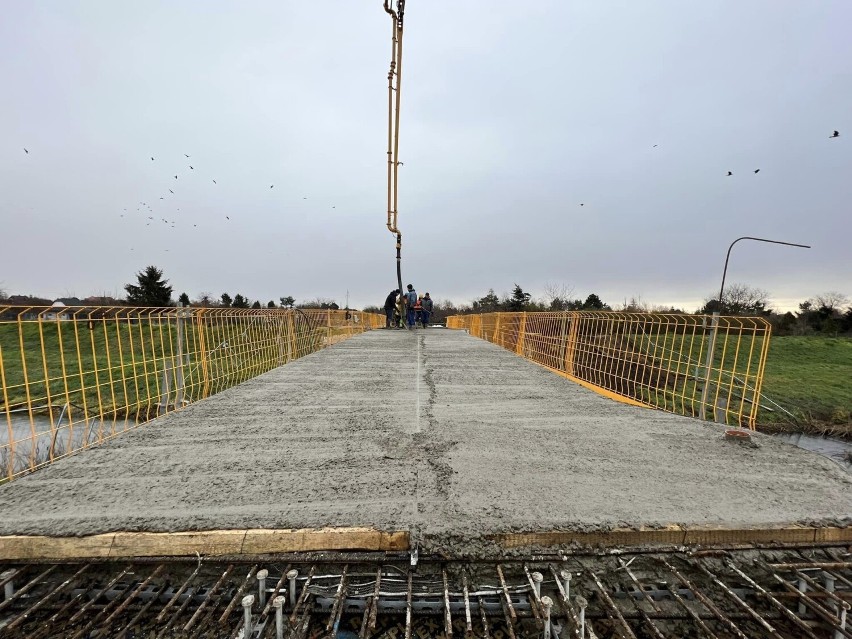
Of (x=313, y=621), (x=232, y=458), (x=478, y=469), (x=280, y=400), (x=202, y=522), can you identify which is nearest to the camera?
(x=313, y=621)

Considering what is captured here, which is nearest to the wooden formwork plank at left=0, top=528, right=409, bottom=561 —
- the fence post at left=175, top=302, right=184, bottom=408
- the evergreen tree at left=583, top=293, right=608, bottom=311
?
the fence post at left=175, top=302, right=184, bottom=408

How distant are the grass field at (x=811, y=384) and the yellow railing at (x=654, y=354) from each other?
1222cm

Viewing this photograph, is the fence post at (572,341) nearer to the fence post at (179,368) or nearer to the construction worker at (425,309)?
the fence post at (179,368)

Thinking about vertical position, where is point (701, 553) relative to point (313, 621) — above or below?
above

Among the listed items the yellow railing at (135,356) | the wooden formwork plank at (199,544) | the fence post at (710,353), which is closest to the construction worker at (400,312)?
the yellow railing at (135,356)

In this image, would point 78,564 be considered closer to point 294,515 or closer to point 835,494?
point 294,515

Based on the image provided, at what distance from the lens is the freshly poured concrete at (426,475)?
6.87 ft

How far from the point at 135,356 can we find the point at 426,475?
20.3ft

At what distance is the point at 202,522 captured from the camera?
2.05 metres

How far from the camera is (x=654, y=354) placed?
15.9ft

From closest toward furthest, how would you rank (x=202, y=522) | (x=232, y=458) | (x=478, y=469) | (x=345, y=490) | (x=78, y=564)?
(x=78, y=564) → (x=202, y=522) → (x=345, y=490) → (x=478, y=469) → (x=232, y=458)

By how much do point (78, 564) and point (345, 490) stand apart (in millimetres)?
1344

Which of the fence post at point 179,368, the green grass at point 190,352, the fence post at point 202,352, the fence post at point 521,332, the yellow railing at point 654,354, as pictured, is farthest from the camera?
the fence post at point 521,332

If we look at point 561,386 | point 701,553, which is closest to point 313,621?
point 701,553
